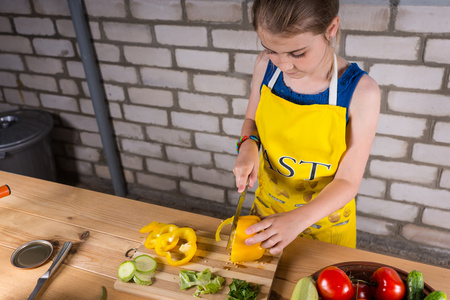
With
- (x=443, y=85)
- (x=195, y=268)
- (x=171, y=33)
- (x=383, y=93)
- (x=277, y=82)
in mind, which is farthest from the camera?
(x=171, y=33)

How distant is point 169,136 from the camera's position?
2701mm

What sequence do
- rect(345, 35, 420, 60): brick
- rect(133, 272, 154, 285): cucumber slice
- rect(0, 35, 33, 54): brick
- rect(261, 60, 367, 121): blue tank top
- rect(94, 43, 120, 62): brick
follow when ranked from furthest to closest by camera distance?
1. rect(0, 35, 33, 54): brick
2. rect(94, 43, 120, 62): brick
3. rect(345, 35, 420, 60): brick
4. rect(261, 60, 367, 121): blue tank top
5. rect(133, 272, 154, 285): cucumber slice

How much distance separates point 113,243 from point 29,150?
173 centimetres

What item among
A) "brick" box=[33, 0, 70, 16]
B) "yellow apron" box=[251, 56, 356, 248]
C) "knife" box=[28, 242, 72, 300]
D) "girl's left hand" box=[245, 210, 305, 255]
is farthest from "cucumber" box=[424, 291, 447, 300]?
"brick" box=[33, 0, 70, 16]

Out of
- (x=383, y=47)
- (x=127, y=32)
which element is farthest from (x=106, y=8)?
(x=383, y=47)

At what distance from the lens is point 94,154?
308 centimetres

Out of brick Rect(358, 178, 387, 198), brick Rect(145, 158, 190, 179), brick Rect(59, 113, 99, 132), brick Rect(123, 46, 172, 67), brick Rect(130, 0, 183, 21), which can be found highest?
brick Rect(130, 0, 183, 21)

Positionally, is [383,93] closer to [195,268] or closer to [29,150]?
[195,268]

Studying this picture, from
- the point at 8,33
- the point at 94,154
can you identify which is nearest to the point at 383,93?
the point at 94,154

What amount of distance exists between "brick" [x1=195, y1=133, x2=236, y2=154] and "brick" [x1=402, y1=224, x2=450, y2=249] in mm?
1163

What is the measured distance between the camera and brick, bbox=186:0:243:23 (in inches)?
82.2

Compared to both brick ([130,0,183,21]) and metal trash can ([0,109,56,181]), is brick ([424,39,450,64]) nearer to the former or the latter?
brick ([130,0,183,21])

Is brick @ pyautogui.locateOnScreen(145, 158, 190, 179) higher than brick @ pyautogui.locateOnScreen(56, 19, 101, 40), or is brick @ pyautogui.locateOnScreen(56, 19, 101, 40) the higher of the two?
brick @ pyautogui.locateOnScreen(56, 19, 101, 40)

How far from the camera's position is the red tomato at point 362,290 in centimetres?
96
